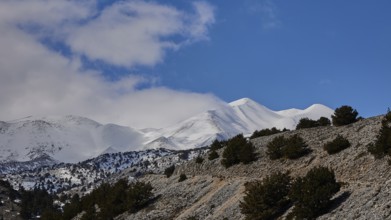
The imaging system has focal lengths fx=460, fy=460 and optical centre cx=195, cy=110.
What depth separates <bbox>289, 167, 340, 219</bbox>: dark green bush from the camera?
1012 inches

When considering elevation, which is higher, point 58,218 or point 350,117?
point 58,218

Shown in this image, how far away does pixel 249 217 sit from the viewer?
1172 inches

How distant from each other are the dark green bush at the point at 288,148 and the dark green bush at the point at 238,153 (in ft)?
7.07

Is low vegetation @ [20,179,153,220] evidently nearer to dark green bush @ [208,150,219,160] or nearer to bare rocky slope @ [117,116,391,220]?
bare rocky slope @ [117,116,391,220]

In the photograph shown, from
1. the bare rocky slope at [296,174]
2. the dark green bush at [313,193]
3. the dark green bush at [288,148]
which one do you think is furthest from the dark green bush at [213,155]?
the dark green bush at [313,193]

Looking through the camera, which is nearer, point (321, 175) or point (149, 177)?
point (321, 175)

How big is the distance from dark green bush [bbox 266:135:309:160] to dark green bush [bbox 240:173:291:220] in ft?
34.6

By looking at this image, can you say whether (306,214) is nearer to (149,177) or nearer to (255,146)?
(255,146)

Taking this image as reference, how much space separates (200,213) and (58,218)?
3056 cm

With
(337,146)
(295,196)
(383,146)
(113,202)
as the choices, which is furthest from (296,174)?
(113,202)

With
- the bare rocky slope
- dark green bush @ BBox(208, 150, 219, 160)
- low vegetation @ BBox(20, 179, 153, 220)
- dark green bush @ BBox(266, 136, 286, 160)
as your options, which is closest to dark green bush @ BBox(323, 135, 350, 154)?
the bare rocky slope

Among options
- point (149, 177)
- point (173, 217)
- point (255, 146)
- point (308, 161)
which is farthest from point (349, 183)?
point (149, 177)

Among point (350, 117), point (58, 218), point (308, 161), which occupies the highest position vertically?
point (58, 218)

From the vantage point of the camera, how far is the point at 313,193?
2619 centimetres
